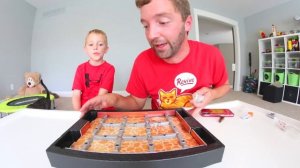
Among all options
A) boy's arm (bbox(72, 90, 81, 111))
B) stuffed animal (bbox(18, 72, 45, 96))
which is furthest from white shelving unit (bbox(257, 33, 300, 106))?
stuffed animal (bbox(18, 72, 45, 96))

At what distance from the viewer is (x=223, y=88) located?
86 cm

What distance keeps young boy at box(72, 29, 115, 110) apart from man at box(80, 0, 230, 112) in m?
0.32


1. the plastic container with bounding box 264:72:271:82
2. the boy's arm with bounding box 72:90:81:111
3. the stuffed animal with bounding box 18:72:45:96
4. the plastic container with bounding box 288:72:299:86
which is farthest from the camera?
the plastic container with bounding box 264:72:271:82

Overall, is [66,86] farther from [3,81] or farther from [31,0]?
[31,0]

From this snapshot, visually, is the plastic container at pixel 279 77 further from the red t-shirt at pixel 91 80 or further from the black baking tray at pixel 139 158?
the black baking tray at pixel 139 158

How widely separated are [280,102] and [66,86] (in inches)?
177

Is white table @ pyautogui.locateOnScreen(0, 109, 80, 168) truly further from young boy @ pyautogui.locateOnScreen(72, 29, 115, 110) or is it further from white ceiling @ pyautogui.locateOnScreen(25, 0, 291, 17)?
white ceiling @ pyautogui.locateOnScreen(25, 0, 291, 17)

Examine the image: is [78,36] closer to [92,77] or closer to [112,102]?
[92,77]

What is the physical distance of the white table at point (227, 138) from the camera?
0.37 m

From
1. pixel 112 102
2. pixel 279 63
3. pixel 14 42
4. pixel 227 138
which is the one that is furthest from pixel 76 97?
pixel 279 63

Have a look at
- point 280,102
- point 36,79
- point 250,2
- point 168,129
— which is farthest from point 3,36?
point 280,102

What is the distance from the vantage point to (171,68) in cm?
81

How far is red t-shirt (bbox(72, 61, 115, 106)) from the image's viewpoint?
1.13 meters

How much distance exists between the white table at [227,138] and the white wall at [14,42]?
3545 millimetres
